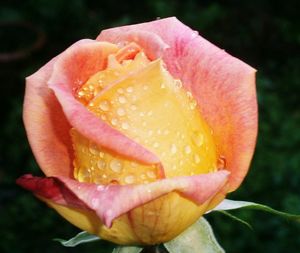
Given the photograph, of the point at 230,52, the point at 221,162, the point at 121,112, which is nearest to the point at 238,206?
the point at 221,162

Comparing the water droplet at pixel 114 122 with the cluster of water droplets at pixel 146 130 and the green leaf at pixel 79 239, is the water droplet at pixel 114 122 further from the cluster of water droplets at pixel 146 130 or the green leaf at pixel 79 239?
the green leaf at pixel 79 239

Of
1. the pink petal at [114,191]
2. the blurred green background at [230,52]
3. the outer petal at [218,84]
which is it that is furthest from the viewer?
the blurred green background at [230,52]

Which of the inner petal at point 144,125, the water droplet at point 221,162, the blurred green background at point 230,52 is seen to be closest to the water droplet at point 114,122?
the inner petal at point 144,125

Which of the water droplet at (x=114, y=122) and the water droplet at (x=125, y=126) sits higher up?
the water droplet at (x=114, y=122)

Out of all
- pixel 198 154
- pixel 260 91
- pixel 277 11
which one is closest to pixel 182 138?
pixel 198 154

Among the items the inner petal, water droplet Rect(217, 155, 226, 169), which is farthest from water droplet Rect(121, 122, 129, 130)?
water droplet Rect(217, 155, 226, 169)

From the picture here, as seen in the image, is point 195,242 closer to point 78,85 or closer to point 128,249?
point 128,249

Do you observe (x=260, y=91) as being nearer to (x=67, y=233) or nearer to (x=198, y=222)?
(x=67, y=233)
